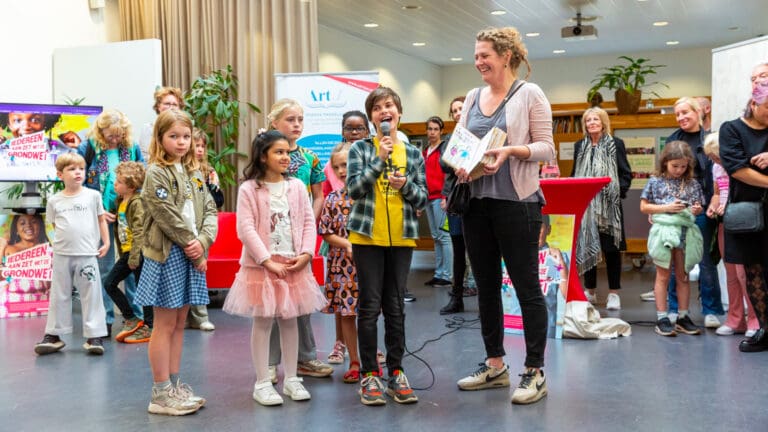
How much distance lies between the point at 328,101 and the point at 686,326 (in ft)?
10.7

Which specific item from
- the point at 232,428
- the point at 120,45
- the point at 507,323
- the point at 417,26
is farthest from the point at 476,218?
the point at 417,26

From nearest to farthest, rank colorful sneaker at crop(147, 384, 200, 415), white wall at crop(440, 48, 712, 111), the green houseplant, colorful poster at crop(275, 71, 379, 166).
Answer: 1. colorful sneaker at crop(147, 384, 200, 415)
2. colorful poster at crop(275, 71, 379, 166)
3. the green houseplant
4. white wall at crop(440, 48, 712, 111)

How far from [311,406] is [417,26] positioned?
943cm

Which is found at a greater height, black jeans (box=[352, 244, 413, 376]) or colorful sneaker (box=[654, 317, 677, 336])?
black jeans (box=[352, 244, 413, 376])

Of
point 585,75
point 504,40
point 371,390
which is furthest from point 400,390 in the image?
point 585,75

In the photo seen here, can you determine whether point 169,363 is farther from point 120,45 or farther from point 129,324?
point 120,45

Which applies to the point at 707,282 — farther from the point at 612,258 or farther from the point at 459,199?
the point at 459,199

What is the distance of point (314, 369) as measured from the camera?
12.2ft

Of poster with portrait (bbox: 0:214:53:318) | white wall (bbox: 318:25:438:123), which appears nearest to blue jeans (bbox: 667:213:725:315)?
poster with portrait (bbox: 0:214:53:318)

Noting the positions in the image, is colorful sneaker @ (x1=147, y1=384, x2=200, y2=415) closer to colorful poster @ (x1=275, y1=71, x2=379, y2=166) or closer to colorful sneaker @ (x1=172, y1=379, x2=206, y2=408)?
colorful sneaker @ (x1=172, y1=379, x2=206, y2=408)

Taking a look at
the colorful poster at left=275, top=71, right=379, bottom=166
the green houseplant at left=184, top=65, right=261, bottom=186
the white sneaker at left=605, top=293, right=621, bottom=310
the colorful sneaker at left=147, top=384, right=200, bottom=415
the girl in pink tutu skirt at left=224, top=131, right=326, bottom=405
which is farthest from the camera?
Answer: the green houseplant at left=184, top=65, right=261, bottom=186

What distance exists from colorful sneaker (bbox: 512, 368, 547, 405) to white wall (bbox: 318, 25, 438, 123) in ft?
30.2

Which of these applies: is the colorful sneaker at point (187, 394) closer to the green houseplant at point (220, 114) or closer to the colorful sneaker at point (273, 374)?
the colorful sneaker at point (273, 374)

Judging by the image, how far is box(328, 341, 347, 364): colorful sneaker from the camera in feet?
13.1
